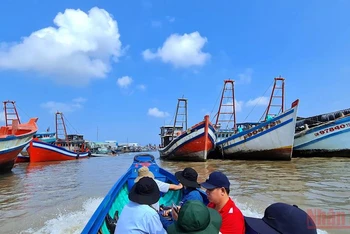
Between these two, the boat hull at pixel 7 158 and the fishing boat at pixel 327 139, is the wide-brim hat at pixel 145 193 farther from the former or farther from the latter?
the fishing boat at pixel 327 139

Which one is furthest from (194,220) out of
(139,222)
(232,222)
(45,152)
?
(45,152)

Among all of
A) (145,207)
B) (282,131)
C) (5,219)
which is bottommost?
(5,219)

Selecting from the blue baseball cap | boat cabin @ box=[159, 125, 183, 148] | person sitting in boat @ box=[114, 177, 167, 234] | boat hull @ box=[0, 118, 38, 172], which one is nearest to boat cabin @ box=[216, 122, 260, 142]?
boat cabin @ box=[159, 125, 183, 148]

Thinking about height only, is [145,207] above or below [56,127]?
below

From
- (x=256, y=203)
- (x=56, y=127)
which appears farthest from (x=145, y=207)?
(x=56, y=127)

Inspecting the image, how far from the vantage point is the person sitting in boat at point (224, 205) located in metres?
2.53

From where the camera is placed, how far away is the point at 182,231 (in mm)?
1735

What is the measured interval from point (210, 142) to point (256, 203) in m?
15.7

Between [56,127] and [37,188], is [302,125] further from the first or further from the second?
[56,127]

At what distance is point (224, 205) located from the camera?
2740 millimetres

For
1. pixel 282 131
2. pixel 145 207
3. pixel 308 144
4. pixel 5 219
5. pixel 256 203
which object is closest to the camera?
pixel 145 207

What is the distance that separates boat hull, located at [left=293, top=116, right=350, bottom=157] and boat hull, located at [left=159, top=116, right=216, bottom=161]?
7552 millimetres

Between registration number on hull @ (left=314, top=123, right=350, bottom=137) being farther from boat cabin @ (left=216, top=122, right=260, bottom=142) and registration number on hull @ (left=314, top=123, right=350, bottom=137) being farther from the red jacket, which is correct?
the red jacket

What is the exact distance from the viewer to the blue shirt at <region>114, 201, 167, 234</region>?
9.04ft
